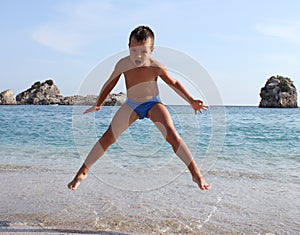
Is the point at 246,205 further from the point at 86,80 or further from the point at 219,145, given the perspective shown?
the point at 86,80

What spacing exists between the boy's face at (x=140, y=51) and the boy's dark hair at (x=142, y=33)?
3 cm

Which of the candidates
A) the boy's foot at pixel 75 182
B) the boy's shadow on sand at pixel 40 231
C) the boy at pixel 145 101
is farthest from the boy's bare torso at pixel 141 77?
the boy's shadow on sand at pixel 40 231

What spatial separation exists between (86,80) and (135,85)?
1.82 feet

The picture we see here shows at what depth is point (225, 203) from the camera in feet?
17.4

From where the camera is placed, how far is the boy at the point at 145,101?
385 cm

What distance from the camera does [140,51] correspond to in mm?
3785

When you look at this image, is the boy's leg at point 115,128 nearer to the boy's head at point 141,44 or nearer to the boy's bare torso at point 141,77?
the boy's bare torso at point 141,77

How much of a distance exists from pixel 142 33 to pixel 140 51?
0.16 metres

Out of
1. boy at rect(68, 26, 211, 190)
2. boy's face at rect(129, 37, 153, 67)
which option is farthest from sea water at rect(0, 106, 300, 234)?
boy's face at rect(129, 37, 153, 67)

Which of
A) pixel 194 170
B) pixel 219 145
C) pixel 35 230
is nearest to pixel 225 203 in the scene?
pixel 219 145

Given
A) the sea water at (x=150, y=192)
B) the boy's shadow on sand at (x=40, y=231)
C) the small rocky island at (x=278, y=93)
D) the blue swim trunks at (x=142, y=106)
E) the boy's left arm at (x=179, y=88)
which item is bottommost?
the small rocky island at (x=278, y=93)

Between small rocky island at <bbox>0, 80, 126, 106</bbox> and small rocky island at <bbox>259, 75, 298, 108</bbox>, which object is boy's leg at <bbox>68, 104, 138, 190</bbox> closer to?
small rocky island at <bbox>259, 75, 298, 108</bbox>

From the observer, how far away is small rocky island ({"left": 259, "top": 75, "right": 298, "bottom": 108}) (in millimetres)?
59781

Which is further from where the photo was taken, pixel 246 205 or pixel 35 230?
pixel 246 205
